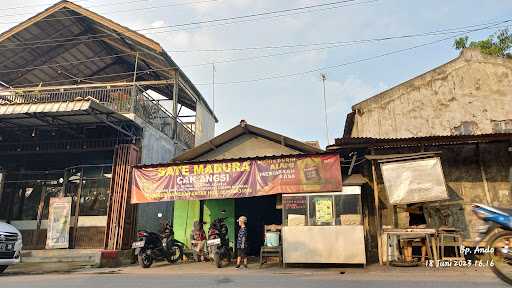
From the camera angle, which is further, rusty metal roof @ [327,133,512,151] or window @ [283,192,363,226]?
window @ [283,192,363,226]

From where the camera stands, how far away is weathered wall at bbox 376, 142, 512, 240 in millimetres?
11594

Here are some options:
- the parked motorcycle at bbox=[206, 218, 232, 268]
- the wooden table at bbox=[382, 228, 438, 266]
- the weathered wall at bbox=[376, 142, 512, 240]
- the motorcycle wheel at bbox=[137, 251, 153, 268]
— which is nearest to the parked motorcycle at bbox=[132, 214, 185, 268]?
the motorcycle wheel at bbox=[137, 251, 153, 268]

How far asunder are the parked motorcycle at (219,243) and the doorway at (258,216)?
3.02 metres

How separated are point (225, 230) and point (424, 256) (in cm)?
593

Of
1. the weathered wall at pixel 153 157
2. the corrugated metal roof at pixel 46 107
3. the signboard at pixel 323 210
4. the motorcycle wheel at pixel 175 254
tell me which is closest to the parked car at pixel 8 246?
the corrugated metal roof at pixel 46 107

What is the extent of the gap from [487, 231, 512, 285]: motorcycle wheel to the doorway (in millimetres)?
9882

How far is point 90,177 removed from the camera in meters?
14.4

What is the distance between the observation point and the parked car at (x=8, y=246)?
973cm

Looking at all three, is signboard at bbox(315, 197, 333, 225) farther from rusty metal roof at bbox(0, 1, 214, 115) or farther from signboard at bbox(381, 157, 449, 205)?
rusty metal roof at bbox(0, 1, 214, 115)

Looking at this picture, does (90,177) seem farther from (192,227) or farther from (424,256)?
(424,256)

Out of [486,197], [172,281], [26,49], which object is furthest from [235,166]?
[26,49]

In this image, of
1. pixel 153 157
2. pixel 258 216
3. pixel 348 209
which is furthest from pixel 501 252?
pixel 153 157

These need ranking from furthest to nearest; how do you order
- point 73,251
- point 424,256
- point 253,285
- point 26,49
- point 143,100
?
point 26,49 < point 143,100 < point 73,251 < point 424,256 < point 253,285

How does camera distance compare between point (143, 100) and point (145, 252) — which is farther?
point (143, 100)
